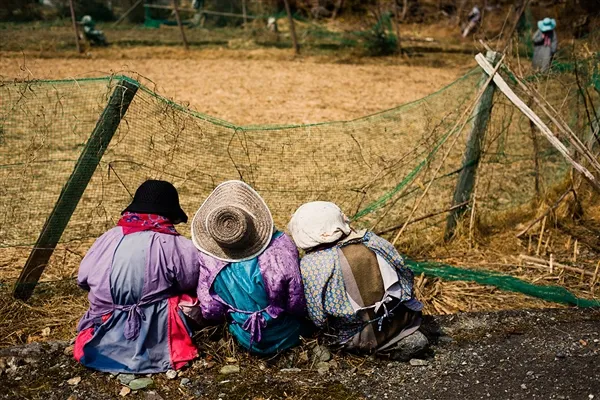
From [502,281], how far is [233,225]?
2.24 meters

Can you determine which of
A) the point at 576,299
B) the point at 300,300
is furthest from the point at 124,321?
the point at 576,299

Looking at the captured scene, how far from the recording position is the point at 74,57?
1338cm

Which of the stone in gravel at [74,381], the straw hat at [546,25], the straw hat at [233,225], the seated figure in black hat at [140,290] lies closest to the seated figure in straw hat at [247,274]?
the straw hat at [233,225]

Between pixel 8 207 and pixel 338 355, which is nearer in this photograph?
pixel 338 355

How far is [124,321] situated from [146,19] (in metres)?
15.2

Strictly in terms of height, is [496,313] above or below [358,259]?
below

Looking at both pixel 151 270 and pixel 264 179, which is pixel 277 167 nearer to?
pixel 264 179

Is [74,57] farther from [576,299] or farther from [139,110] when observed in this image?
[576,299]

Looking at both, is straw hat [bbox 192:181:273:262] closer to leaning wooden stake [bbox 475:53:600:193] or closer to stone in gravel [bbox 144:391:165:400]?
stone in gravel [bbox 144:391:165:400]

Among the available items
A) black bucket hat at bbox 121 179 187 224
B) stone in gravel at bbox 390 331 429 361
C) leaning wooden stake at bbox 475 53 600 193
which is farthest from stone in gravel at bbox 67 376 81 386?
leaning wooden stake at bbox 475 53 600 193

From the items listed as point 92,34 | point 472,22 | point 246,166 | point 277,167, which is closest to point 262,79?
point 92,34

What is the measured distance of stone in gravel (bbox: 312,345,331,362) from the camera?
3.79 meters

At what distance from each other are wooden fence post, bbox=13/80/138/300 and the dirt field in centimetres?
490

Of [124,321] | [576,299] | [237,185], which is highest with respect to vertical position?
[237,185]
